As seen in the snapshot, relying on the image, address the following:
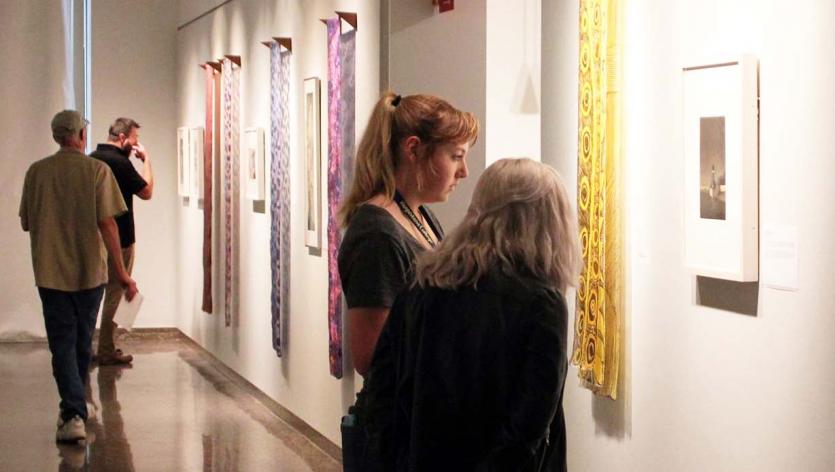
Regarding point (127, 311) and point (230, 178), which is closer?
point (127, 311)

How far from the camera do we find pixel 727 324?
13.6 feet

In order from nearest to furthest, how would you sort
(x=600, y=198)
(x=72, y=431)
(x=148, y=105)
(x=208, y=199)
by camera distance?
1. (x=600, y=198)
2. (x=72, y=431)
3. (x=208, y=199)
4. (x=148, y=105)

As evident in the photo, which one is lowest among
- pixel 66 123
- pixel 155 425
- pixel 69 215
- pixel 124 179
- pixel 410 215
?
pixel 155 425

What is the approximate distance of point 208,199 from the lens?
1209cm

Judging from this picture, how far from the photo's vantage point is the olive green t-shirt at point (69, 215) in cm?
805

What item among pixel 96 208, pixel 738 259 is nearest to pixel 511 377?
pixel 738 259

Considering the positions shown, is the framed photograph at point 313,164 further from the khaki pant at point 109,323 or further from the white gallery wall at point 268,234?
the khaki pant at point 109,323

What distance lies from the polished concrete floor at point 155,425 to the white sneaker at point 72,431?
0.21 feet

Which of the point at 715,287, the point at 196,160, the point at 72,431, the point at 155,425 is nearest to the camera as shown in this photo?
the point at 715,287

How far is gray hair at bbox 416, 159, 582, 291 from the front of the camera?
2982mm

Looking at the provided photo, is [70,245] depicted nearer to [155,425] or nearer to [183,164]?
[155,425]

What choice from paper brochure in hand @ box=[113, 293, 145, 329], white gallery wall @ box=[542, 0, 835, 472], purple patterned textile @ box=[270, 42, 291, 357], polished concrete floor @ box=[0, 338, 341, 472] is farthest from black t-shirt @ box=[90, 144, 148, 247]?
white gallery wall @ box=[542, 0, 835, 472]

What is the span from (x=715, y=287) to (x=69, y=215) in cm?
502

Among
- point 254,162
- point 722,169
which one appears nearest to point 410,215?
point 722,169
